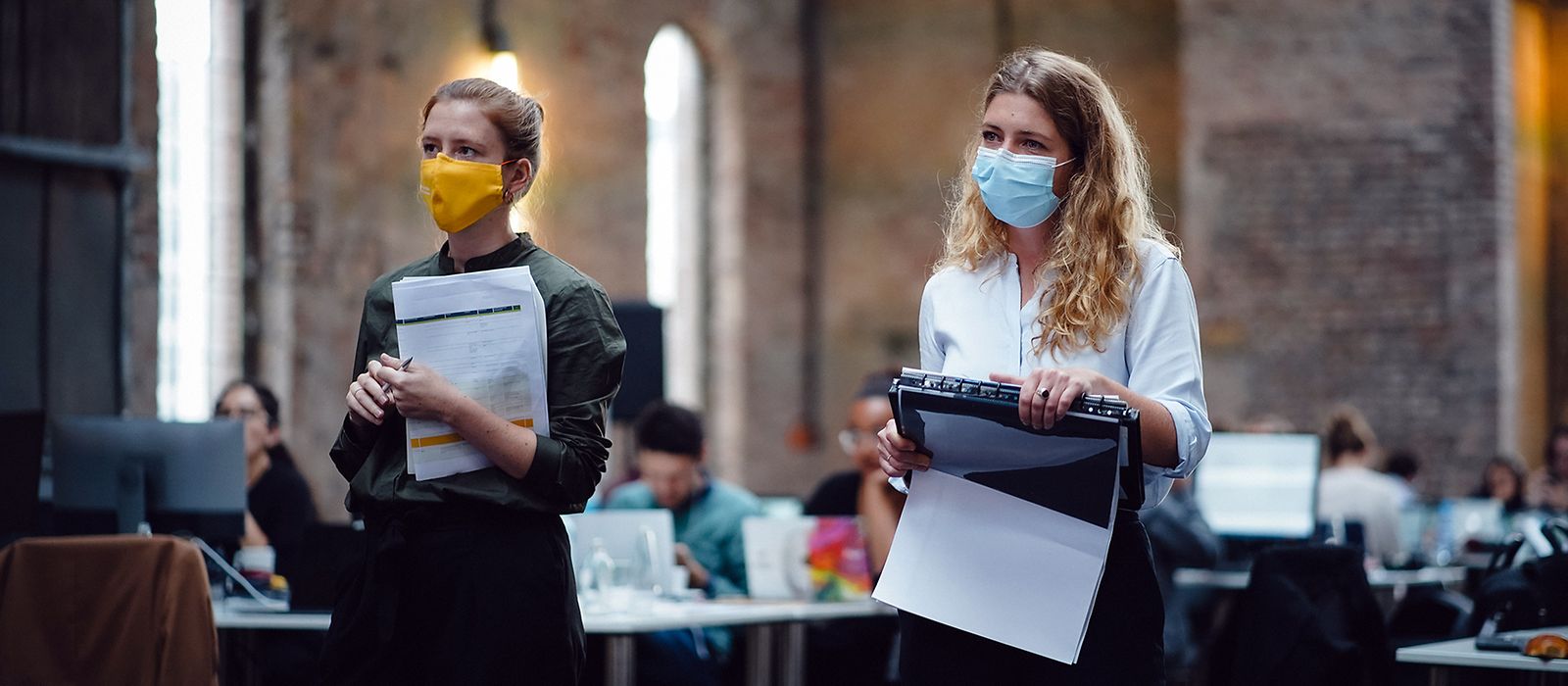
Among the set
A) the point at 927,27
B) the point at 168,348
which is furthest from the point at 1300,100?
the point at 168,348

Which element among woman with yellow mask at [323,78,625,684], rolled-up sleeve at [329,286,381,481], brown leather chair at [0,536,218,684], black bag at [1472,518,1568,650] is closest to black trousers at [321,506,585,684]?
woman with yellow mask at [323,78,625,684]

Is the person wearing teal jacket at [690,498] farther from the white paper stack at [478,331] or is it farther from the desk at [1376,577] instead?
the white paper stack at [478,331]

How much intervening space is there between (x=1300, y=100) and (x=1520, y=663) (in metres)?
7.97

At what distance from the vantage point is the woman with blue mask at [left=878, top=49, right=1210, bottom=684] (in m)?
2.14

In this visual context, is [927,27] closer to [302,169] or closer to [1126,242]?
[302,169]

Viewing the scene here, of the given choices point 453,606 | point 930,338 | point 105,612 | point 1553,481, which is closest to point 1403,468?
point 1553,481

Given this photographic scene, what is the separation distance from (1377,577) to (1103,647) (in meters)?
5.55

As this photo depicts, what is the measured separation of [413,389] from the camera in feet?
→ 7.52

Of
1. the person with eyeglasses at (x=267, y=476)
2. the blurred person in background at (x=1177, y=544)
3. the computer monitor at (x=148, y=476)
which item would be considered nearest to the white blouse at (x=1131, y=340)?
the computer monitor at (x=148, y=476)

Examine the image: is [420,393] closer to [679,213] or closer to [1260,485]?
[1260,485]

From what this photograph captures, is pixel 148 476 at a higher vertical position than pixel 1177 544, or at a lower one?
higher

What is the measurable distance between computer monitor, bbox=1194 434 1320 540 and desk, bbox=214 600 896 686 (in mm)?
1947

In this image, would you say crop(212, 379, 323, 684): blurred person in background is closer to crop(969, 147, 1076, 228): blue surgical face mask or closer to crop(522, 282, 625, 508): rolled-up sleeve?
crop(522, 282, 625, 508): rolled-up sleeve

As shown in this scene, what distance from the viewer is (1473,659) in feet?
11.6
